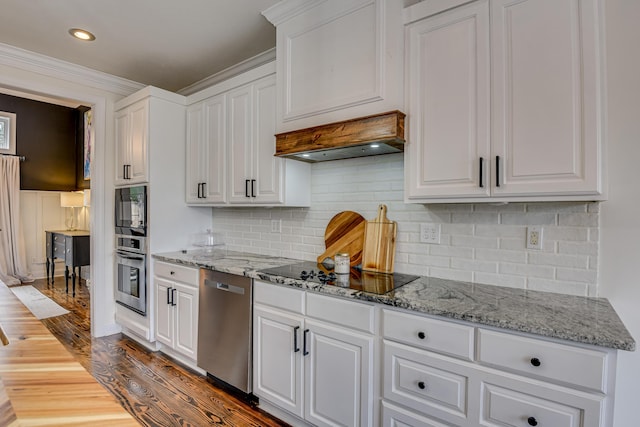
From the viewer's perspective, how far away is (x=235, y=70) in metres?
3.20

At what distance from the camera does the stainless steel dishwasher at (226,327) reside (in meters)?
2.22

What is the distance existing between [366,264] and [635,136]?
1471mm

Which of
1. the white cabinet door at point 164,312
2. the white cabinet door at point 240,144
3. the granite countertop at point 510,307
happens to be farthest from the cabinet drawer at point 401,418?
the white cabinet door at point 164,312

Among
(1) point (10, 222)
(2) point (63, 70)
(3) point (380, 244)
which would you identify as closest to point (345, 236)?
(3) point (380, 244)

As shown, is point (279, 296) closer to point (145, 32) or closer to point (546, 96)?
point (546, 96)

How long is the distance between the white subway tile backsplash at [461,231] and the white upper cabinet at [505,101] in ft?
0.93

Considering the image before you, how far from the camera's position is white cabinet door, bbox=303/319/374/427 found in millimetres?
1669

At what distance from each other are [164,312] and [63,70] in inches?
96.5

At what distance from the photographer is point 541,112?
146 centimetres

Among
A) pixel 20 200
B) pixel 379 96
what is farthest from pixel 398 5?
pixel 20 200

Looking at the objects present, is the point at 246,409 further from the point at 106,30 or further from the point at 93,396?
the point at 106,30

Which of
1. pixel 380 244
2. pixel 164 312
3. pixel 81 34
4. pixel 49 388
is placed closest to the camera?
pixel 49 388

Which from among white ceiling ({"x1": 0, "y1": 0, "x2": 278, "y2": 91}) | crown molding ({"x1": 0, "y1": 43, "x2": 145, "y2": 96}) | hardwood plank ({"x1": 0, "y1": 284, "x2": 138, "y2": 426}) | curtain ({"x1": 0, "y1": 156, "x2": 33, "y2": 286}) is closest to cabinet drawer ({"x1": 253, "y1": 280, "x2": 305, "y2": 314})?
hardwood plank ({"x1": 0, "y1": 284, "x2": 138, "y2": 426})

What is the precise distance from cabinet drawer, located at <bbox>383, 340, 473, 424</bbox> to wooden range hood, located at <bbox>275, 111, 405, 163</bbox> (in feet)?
3.41
